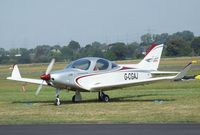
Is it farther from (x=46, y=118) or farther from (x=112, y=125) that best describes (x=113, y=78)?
(x=112, y=125)

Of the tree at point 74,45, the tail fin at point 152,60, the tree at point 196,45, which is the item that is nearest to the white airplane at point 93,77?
the tail fin at point 152,60

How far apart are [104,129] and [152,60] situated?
14.5m

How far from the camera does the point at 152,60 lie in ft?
93.4

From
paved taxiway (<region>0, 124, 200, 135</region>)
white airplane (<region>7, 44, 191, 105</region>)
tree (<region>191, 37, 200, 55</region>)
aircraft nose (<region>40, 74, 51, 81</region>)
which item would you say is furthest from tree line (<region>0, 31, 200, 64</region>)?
paved taxiway (<region>0, 124, 200, 135</region>)

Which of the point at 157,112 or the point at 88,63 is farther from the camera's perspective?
the point at 88,63

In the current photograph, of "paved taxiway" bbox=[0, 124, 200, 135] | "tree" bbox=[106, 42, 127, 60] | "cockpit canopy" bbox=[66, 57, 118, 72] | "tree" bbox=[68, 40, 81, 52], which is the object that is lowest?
"paved taxiway" bbox=[0, 124, 200, 135]

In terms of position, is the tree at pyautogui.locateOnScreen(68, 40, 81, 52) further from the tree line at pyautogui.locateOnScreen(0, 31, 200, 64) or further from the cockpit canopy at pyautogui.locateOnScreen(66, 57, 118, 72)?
Answer: the cockpit canopy at pyautogui.locateOnScreen(66, 57, 118, 72)

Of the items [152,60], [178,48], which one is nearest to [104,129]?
[152,60]

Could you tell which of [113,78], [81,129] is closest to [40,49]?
[113,78]

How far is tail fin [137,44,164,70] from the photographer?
27.8 metres

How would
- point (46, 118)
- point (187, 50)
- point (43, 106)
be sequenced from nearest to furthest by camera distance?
point (46, 118) → point (43, 106) → point (187, 50)

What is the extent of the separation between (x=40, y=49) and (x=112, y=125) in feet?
519

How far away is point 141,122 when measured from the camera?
1625cm

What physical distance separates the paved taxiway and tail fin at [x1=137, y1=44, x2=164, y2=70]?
485 inches
